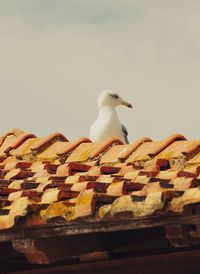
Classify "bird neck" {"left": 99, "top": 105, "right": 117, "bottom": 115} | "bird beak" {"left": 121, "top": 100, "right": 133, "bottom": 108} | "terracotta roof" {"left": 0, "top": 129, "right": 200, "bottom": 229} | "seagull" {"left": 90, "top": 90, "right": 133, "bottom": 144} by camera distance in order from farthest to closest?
"bird beak" {"left": 121, "top": 100, "right": 133, "bottom": 108}
"bird neck" {"left": 99, "top": 105, "right": 117, "bottom": 115}
"seagull" {"left": 90, "top": 90, "right": 133, "bottom": 144}
"terracotta roof" {"left": 0, "top": 129, "right": 200, "bottom": 229}

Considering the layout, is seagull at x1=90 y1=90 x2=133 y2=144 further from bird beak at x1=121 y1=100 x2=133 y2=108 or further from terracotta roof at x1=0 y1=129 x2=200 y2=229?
terracotta roof at x1=0 y1=129 x2=200 y2=229

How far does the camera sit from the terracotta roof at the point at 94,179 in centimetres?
562

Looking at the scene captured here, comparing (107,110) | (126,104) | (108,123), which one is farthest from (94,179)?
(126,104)

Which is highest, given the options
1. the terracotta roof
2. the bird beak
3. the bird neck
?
the bird beak

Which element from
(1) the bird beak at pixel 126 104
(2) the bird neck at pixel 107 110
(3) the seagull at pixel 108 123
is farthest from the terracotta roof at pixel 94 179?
(1) the bird beak at pixel 126 104

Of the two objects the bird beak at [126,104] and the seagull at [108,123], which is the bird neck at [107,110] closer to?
the seagull at [108,123]

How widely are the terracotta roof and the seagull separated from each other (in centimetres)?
333

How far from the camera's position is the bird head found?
666 inches

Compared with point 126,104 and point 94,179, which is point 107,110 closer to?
point 126,104

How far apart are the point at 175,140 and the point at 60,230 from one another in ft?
10.2

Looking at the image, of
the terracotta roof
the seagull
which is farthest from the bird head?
the terracotta roof

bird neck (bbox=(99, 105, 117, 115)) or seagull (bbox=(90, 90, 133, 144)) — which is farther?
bird neck (bbox=(99, 105, 117, 115))

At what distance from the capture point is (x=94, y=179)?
7.20 m

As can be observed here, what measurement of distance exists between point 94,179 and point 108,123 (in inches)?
292
